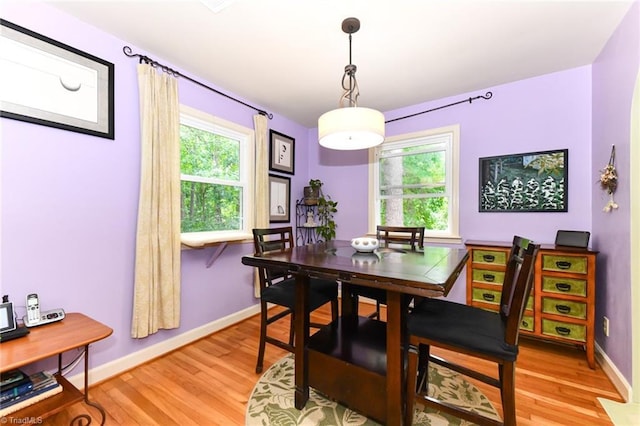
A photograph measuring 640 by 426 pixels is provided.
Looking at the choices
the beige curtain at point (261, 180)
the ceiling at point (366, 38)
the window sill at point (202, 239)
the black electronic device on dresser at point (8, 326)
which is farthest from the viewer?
Answer: the beige curtain at point (261, 180)

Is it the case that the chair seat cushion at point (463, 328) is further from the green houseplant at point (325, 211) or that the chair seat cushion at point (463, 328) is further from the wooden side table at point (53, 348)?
the green houseplant at point (325, 211)

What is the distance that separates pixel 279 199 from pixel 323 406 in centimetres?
244

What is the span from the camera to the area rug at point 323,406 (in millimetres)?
1556

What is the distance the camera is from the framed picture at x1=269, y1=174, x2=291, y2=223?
3.48m

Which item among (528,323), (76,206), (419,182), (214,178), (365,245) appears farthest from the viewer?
(419,182)

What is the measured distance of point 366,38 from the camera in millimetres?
2035

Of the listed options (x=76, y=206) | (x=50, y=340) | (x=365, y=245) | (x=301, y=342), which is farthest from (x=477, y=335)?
(x=76, y=206)

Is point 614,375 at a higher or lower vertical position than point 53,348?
lower

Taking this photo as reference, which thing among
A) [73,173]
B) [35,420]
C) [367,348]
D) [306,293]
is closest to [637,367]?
[367,348]

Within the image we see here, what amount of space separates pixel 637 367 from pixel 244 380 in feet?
8.21

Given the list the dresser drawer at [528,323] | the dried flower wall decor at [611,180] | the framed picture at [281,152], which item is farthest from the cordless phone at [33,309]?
the dried flower wall decor at [611,180]

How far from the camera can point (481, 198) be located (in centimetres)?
291

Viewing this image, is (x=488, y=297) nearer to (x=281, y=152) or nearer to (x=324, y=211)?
(x=324, y=211)

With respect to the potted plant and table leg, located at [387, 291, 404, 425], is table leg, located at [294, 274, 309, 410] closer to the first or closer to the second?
table leg, located at [387, 291, 404, 425]
